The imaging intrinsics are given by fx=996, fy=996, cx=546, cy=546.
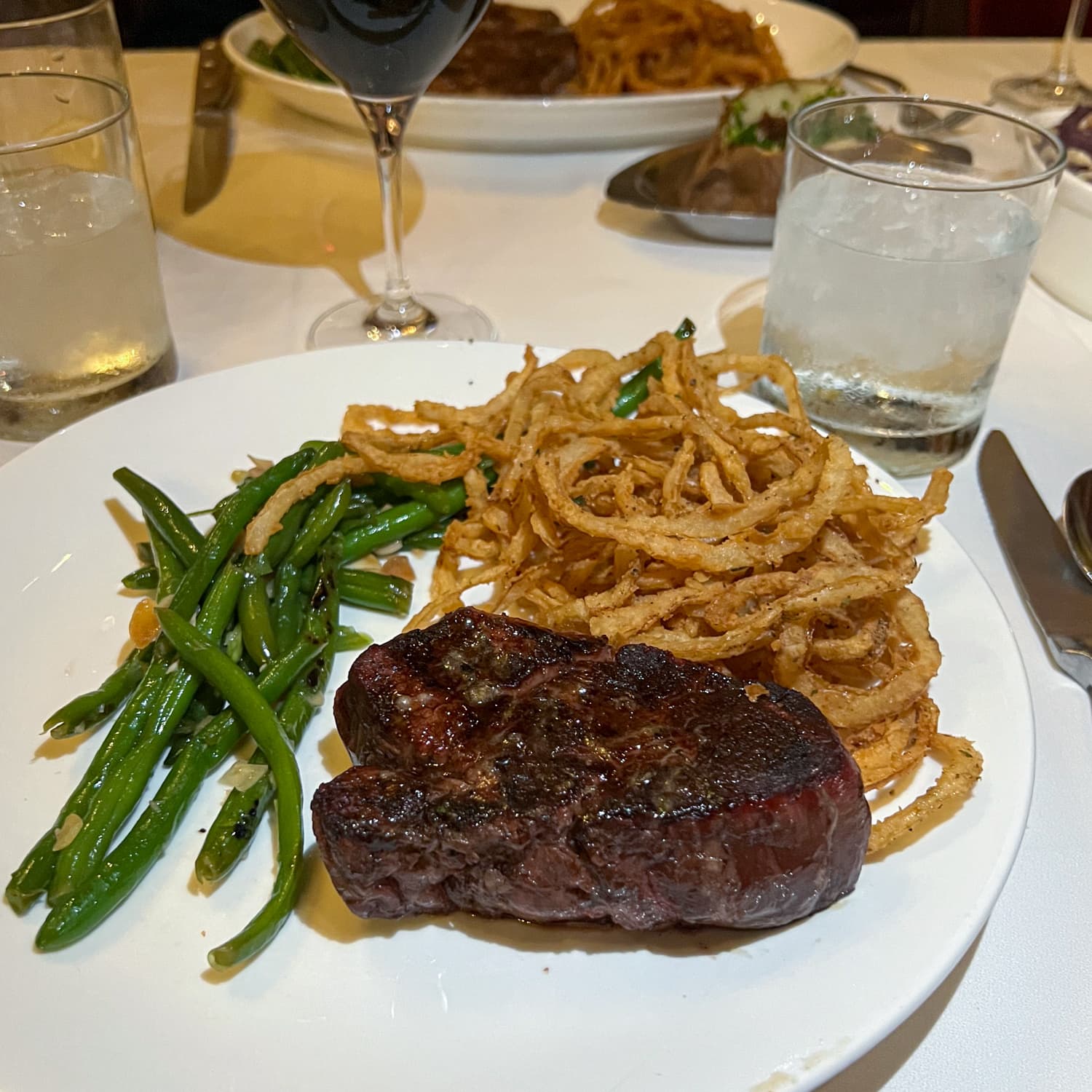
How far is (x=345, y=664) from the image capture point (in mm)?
1858

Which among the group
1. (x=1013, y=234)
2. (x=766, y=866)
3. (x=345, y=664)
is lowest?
(x=345, y=664)

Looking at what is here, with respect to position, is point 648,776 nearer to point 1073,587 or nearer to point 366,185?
point 1073,587

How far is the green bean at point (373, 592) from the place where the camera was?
1956 mm

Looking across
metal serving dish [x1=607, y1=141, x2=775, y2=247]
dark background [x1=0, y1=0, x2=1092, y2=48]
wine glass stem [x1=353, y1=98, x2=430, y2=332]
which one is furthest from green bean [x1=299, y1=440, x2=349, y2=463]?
dark background [x1=0, y1=0, x2=1092, y2=48]

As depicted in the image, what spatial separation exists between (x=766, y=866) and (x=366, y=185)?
10.6 ft

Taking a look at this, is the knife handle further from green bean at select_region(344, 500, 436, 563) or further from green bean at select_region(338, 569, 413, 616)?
green bean at select_region(338, 569, 413, 616)

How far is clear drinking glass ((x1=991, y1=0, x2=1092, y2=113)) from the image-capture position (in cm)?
429

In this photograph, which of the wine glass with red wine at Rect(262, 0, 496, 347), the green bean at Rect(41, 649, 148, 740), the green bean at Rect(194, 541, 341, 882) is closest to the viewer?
the green bean at Rect(194, 541, 341, 882)

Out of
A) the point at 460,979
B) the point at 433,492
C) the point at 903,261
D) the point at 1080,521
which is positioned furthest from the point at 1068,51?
the point at 460,979

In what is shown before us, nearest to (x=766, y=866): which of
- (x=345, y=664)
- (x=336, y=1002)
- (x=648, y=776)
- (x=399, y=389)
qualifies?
(x=648, y=776)

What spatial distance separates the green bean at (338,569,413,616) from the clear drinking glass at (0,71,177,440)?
96cm

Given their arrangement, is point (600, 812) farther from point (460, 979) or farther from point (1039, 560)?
point (1039, 560)

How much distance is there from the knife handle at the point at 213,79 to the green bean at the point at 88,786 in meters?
3.37

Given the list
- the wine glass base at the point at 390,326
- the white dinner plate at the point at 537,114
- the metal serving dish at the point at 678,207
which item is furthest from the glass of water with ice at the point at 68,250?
the metal serving dish at the point at 678,207
